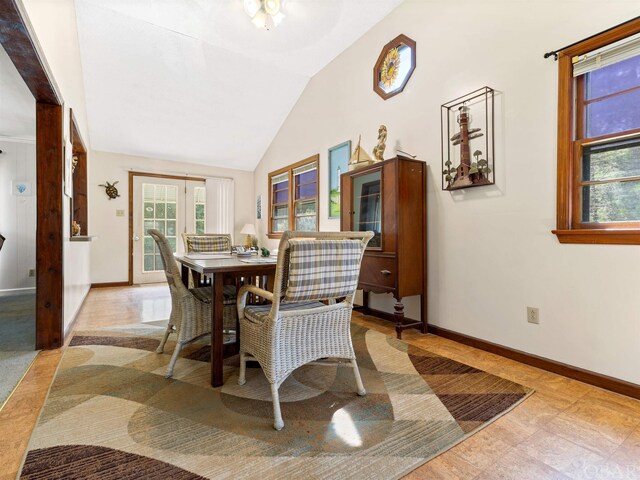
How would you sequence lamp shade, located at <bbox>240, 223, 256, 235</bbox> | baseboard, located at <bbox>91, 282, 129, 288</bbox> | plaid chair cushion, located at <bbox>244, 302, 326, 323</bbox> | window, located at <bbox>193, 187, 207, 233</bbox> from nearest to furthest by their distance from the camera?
plaid chair cushion, located at <bbox>244, 302, 326, 323</bbox> → baseboard, located at <bbox>91, 282, 129, 288</bbox> → window, located at <bbox>193, 187, 207, 233</bbox> → lamp shade, located at <bbox>240, 223, 256, 235</bbox>

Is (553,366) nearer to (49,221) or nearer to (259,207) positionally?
(49,221)

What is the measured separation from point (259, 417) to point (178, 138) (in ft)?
16.5

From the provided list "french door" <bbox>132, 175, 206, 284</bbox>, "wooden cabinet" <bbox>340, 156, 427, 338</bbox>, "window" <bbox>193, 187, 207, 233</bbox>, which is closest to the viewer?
"wooden cabinet" <bbox>340, 156, 427, 338</bbox>

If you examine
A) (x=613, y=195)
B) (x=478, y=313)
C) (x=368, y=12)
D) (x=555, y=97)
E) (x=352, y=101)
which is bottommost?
(x=478, y=313)

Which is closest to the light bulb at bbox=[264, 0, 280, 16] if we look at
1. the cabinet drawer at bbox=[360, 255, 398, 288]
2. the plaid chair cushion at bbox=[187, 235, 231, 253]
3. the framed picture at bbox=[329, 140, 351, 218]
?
the framed picture at bbox=[329, 140, 351, 218]

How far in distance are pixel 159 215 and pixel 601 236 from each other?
19.6 ft

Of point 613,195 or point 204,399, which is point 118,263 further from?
point 613,195

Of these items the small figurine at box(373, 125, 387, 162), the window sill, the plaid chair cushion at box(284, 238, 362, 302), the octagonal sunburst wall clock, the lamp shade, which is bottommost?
the plaid chair cushion at box(284, 238, 362, 302)

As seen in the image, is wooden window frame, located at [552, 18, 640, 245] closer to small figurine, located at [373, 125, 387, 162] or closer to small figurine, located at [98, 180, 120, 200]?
small figurine, located at [373, 125, 387, 162]

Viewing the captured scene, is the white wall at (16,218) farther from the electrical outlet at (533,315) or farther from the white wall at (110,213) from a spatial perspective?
the electrical outlet at (533,315)

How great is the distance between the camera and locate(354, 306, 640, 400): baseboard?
174 centimetres

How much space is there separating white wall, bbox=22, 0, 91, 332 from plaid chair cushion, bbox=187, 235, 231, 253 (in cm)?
102

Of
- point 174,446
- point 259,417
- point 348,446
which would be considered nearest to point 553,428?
point 348,446

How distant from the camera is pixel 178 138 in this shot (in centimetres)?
530
